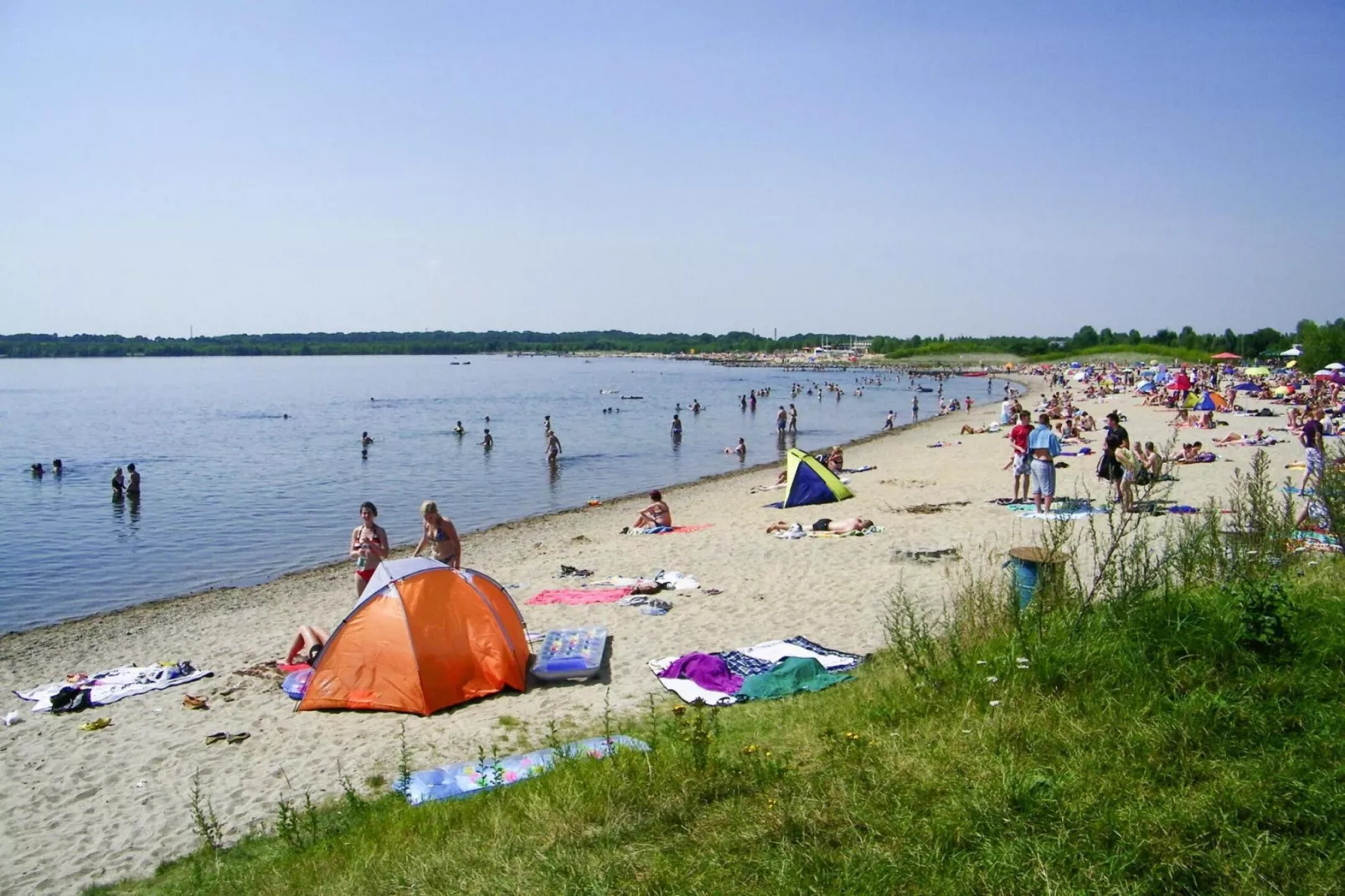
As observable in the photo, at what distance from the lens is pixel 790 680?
26.0 feet

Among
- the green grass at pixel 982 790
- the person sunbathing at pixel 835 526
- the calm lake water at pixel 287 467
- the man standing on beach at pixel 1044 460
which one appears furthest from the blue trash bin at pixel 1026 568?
the calm lake water at pixel 287 467

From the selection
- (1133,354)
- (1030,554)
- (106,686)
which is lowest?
(106,686)

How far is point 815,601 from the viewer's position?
1127 centimetres

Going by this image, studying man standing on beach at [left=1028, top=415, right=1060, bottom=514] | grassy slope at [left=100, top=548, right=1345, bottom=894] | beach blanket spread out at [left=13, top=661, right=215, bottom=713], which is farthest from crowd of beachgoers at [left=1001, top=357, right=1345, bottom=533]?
beach blanket spread out at [left=13, top=661, right=215, bottom=713]

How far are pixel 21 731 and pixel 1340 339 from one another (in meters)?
68.3

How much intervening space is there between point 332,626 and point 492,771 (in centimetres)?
745

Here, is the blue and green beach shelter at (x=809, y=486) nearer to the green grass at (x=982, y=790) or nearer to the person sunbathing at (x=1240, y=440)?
the green grass at (x=982, y=790)

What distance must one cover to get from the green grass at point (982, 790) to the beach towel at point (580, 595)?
542cm

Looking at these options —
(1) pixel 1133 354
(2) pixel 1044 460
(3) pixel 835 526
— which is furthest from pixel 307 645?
(1) pixel 1133 354

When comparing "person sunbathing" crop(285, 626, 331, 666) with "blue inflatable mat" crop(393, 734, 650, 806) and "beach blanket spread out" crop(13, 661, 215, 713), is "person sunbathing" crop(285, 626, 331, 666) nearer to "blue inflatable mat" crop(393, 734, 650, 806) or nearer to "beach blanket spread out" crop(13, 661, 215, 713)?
"beach blanket spread out" crop(13, 661, 215, 713)

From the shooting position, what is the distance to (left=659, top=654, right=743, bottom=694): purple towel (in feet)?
27.0

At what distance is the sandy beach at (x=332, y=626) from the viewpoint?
6910 mm

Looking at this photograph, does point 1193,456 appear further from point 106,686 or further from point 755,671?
point 106,686

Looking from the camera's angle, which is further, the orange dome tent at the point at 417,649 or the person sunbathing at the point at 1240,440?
the person sunbathing at the point at 1240,440
